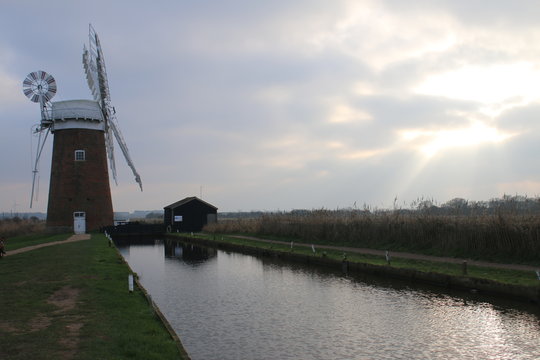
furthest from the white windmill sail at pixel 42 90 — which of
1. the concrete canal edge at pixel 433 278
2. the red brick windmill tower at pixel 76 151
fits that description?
the concrete canal edge at pixel 433 278

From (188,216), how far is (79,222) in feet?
46.0

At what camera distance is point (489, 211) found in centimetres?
1942

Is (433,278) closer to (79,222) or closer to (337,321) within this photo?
(337,321)

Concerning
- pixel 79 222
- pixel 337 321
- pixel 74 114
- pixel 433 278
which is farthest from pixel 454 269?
pixel 74 114

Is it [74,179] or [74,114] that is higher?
[74,114]

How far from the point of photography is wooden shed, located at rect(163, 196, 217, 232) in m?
51.0

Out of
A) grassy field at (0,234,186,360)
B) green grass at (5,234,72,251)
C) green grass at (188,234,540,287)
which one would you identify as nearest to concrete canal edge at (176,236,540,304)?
green grass at (188,234,540,287)

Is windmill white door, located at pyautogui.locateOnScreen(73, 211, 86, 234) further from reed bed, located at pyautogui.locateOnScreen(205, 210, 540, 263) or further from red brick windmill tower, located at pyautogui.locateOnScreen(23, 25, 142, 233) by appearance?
reed bed, located at pyautogui.locateOnScreen(205, 210, 540, 263)

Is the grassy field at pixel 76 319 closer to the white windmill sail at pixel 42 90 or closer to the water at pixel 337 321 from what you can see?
the water at pixel 337 321

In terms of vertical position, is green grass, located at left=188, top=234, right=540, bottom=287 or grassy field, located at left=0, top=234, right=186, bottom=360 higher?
green grass, located at left=188, top=234, right=540, bottom=287

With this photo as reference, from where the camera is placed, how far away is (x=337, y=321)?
431 inches

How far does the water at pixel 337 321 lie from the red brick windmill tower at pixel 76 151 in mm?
24562

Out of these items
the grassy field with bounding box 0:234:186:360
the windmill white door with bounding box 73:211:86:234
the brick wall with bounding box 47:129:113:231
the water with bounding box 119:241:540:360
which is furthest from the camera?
the windmill white door with bounding box 73:211:86:234

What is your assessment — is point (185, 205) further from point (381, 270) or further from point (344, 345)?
point (344, 345)
